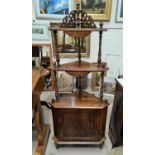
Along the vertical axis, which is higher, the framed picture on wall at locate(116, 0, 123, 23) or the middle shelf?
the framed picture on wall at locate(116, 0, 123, 23)

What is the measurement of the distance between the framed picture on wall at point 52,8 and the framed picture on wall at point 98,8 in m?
0.21

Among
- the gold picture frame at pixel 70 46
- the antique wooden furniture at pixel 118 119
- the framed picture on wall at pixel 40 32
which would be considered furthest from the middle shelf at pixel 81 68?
the framed picture on wall at pixel 40 32

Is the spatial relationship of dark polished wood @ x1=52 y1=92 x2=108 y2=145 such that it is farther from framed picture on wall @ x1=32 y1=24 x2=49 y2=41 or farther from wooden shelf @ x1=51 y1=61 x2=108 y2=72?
framed picture on wall @ x1=32 y1=24 x2=49 y2=41

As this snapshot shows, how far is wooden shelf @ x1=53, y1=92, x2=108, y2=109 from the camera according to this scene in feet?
5.89

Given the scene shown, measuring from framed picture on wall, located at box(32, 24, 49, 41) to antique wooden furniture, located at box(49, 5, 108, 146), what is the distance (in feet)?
3.21

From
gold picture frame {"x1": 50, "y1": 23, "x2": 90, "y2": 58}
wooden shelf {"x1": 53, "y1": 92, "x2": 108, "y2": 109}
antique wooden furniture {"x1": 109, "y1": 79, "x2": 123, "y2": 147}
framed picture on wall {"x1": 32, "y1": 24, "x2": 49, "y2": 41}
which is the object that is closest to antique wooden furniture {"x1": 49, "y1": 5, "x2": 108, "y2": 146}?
wooden shelf {"x1": 53, "y1": 92, "x2": 108, "y2": 109}

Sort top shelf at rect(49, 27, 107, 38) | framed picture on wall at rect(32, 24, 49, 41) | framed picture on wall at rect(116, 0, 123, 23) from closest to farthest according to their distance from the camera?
top shelf at rect(49, 27, 107, 38) → framed picture on wall at rect(116, 0, 123, 23) → framed picture on wall at rect(32, 24, 49, 41)

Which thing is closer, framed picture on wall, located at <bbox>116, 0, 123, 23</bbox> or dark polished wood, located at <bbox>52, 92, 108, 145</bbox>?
dark polished wood, located at <bbox>52, 92, 108, 145</bbox>

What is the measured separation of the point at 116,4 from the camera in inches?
100

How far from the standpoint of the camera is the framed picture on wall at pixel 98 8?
2533mm
